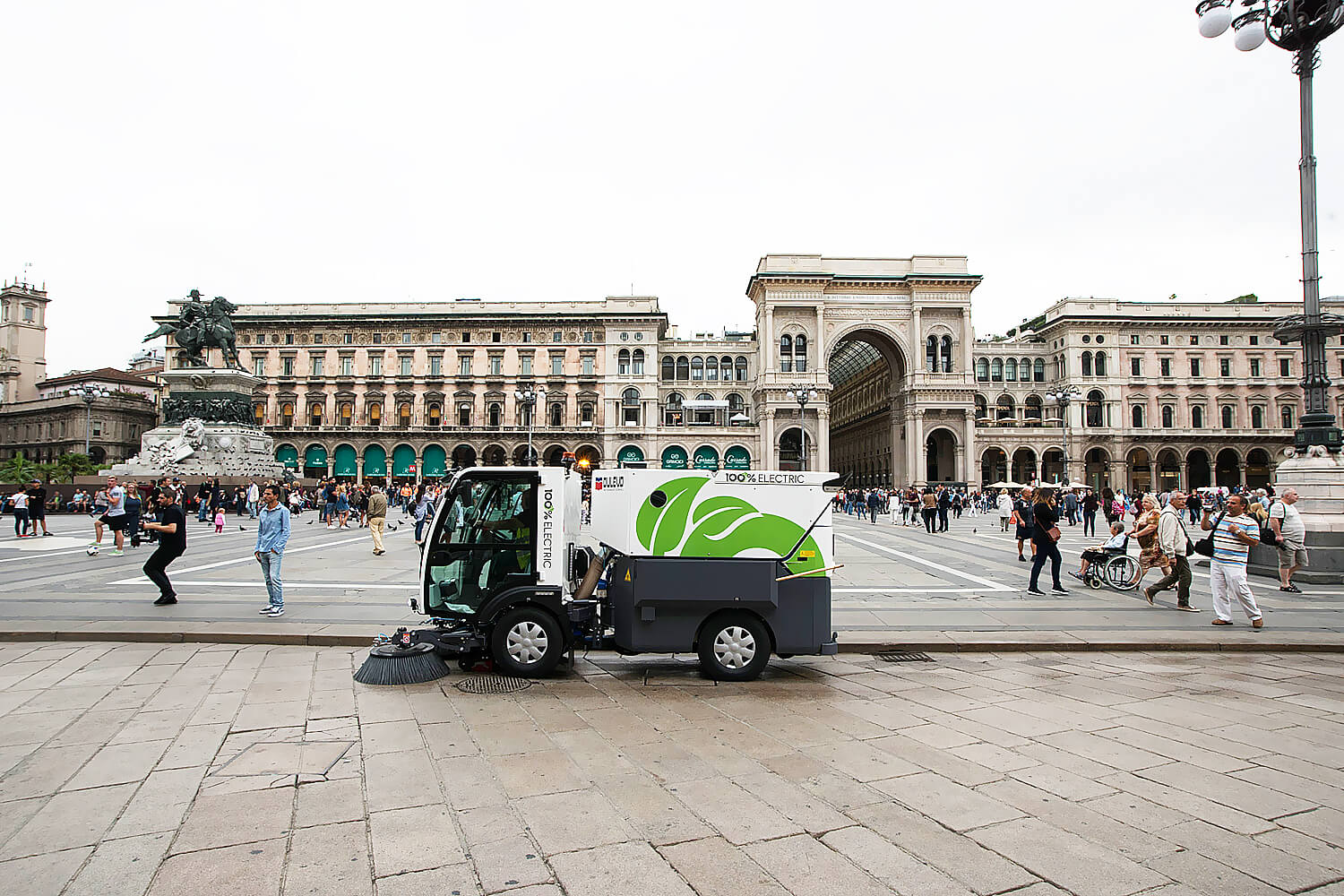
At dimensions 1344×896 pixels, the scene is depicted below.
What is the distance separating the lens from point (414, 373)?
70.4 meters

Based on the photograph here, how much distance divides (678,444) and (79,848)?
6474cm

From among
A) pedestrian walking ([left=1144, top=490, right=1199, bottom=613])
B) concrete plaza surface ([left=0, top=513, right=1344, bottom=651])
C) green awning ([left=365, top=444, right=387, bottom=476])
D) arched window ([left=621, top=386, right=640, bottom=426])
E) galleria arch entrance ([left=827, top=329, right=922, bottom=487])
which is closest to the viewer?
concrete plaza surface ([left=0, top=513, right=1344, bottom=651])

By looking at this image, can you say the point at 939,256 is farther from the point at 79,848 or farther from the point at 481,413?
the point at 79,848

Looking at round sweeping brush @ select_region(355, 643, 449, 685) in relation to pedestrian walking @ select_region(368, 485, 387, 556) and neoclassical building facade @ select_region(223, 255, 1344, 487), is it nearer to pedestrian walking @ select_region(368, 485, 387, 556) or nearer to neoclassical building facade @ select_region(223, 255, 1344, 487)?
pedestrian walking @ select_region(368, 485, 387, 556)

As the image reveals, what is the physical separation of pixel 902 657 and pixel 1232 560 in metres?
4.83

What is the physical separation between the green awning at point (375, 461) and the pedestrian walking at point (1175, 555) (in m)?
66.0

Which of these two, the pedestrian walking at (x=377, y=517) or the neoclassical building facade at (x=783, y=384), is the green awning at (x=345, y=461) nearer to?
the neoclassical building facade at (x=783, y=384)

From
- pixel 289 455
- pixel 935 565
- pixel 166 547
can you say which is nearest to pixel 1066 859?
pixel 166 547

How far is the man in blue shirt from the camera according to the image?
9625mm

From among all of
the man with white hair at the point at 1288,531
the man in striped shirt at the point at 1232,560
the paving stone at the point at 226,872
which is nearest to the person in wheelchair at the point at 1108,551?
the man with white hair at the point at 1288,531

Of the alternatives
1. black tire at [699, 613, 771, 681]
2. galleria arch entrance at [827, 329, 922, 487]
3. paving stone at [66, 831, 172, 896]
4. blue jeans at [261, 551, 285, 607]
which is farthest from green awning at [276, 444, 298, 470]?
paving stone at [66, 831, 172, 896]

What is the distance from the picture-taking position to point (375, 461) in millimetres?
68875

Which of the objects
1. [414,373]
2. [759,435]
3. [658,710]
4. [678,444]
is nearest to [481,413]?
[414,373]

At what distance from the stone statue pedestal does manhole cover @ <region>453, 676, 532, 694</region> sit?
31.4 m
